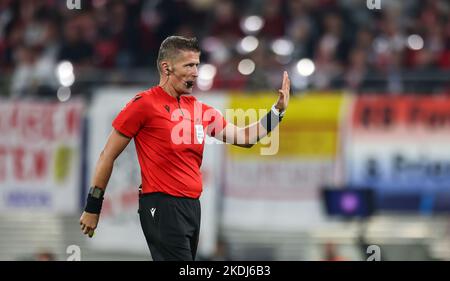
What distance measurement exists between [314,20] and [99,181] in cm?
952

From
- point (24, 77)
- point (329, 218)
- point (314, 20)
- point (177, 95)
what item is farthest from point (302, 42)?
point (177, 95)

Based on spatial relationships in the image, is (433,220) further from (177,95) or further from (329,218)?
(177,95)

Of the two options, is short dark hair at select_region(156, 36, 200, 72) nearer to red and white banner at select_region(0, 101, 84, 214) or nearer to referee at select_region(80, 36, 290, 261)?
referee at select_region(80, 36, 290, 261)

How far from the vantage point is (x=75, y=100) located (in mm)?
17422

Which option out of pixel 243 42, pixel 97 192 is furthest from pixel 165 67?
pixel 243 42

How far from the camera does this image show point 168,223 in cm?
930

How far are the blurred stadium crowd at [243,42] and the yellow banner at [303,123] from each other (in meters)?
0.19

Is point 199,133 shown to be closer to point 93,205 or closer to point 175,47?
point 175,47

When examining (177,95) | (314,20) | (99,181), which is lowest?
(99,181)

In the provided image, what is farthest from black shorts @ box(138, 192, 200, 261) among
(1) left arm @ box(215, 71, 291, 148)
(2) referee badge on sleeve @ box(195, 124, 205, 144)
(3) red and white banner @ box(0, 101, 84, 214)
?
(3) red and white banner @ box(0, 101, 84, 214)

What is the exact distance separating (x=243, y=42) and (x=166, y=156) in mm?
8858

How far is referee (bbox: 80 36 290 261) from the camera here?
30.5 ft
